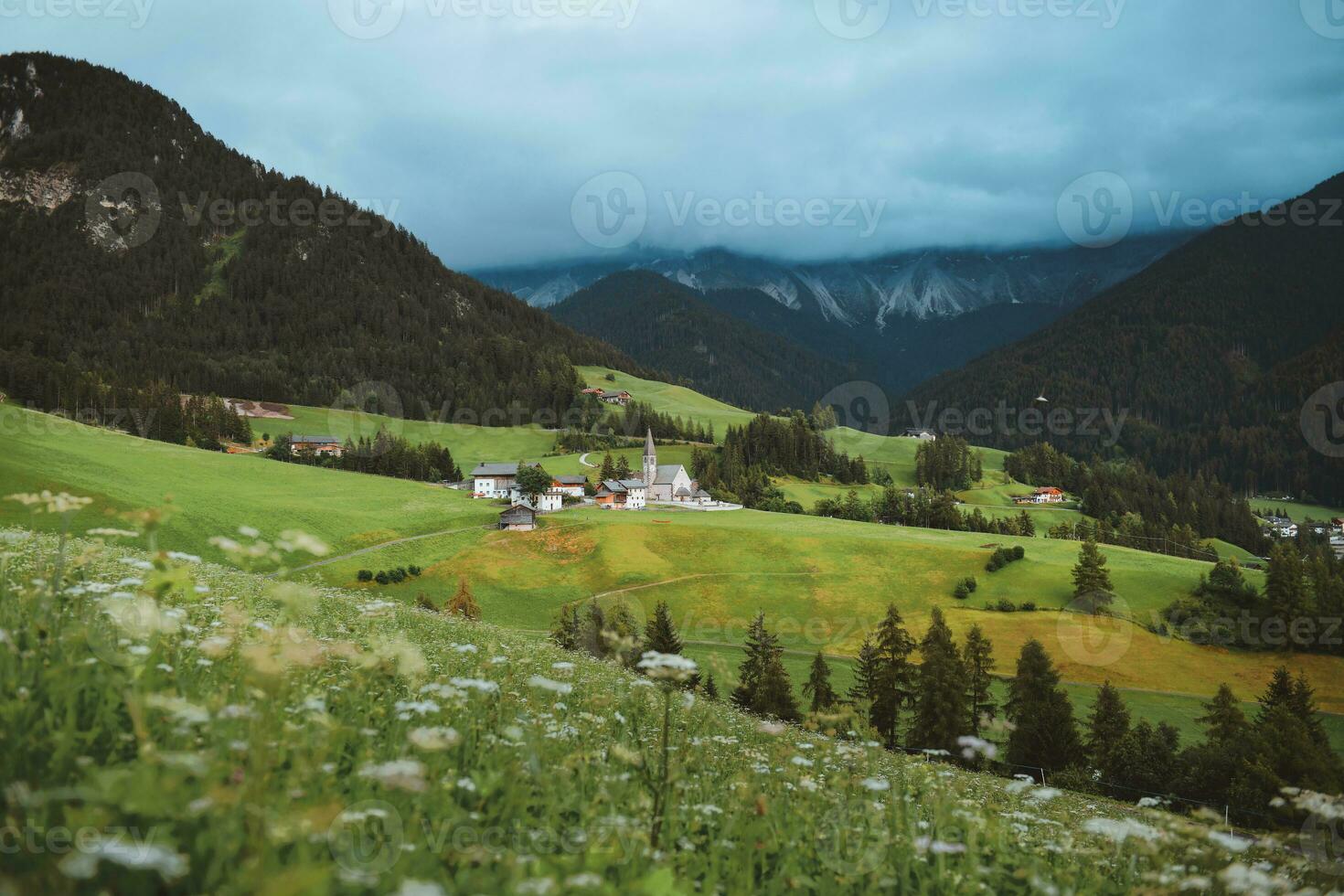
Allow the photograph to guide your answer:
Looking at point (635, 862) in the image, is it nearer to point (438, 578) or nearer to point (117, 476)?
point (438, 578)

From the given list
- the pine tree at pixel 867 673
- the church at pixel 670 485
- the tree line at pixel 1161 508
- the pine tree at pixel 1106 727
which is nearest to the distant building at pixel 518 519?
the church at pixel 670 485

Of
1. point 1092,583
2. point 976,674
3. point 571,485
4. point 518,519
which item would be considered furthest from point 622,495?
point 976,674

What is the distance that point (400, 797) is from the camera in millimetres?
4488

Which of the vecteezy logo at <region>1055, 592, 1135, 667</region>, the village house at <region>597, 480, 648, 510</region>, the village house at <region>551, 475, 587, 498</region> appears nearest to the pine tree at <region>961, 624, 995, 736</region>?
the vecteezy logo at <region>1055, 592, 1135, 667</region>

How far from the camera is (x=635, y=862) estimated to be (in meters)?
4.42

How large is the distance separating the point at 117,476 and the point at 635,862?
10261 cm

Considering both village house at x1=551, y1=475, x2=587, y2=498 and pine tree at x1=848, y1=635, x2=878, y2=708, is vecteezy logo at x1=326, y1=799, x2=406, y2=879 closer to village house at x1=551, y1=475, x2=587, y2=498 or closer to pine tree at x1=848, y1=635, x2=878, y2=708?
pine tree at x1=848, y1=635, x2=878, y2=708

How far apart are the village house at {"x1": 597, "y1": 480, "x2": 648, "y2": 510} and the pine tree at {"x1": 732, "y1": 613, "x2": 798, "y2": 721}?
256 ft

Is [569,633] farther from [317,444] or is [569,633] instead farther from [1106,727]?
[317,444]

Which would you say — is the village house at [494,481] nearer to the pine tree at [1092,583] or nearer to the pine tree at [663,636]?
the pine tree at [663,636]

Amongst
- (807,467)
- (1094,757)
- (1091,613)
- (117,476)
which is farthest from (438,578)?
(807,467)

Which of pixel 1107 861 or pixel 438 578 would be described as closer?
pixel 1107 861

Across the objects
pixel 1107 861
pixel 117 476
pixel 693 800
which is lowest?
pixel 117 476

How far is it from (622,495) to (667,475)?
16.8 m
